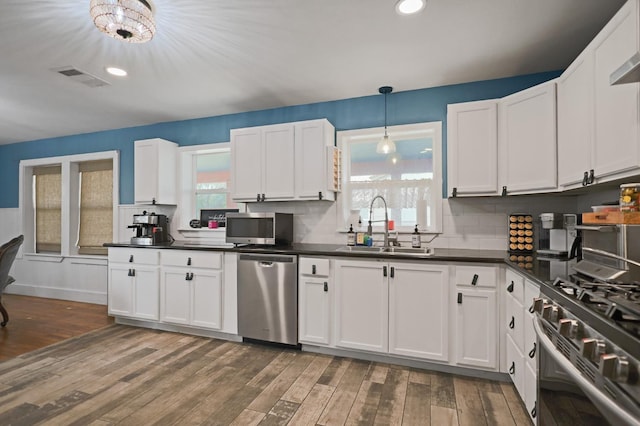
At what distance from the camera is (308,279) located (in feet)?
9.98

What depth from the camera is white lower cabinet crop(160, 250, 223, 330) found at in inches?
134

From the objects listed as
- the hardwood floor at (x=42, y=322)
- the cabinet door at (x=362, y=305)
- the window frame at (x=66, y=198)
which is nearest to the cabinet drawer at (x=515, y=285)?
the cabinet door at (x=362, y=305)

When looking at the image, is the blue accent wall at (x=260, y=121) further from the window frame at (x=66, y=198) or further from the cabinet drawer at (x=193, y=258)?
the cabinet drawer at (x=193, y=258)

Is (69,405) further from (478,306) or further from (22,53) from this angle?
(478,306)

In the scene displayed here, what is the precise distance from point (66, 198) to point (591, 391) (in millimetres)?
6429

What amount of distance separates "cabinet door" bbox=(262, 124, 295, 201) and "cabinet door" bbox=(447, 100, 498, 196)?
1567mm

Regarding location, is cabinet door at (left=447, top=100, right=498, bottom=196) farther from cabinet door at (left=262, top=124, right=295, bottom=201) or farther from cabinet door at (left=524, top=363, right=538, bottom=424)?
cabinet door at (left=262, top=124, right=295, bottom=201)

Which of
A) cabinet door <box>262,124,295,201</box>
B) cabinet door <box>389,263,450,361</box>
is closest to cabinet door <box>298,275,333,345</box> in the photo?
cabinet door <box>389,263,450,361</box>

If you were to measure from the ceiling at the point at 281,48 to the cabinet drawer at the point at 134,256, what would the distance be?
1.71m

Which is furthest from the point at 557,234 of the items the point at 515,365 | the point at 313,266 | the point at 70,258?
the point at 70,258

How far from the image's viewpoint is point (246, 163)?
3.70 metres

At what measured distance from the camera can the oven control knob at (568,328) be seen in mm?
1199

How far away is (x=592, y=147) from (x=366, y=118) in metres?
2.12

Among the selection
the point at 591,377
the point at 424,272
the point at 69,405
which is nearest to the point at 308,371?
the point at 424,272
